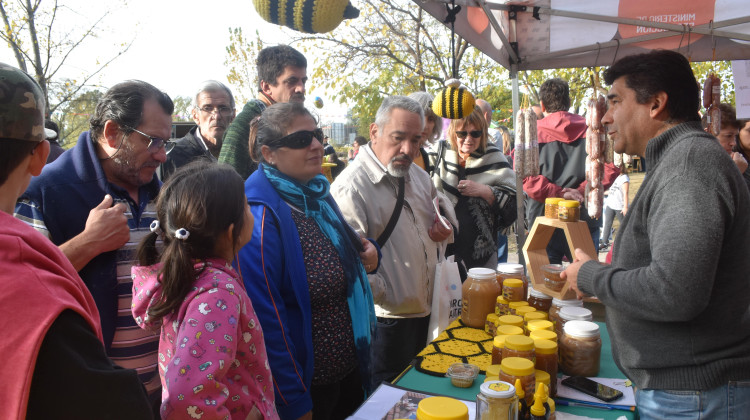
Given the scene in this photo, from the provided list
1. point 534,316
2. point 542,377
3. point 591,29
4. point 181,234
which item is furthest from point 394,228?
point 591,29

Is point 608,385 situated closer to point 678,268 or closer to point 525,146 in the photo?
point 678,268

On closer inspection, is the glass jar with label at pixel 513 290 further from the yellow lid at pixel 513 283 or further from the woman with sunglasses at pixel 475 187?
the woman with sunglasses at pixel 475 187

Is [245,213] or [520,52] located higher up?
[520,52]

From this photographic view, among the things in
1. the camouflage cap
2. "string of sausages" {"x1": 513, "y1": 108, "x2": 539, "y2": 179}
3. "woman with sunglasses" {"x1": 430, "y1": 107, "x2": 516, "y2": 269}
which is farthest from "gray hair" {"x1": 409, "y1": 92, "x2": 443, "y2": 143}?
the camouflage cap

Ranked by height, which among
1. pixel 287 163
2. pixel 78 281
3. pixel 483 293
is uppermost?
pixel 287 163

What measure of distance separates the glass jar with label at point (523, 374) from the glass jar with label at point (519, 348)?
0.43 ft

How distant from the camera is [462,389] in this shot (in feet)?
5.75

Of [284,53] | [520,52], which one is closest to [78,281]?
[284,53]

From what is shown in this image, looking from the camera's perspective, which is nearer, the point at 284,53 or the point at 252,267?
the point at 252,267

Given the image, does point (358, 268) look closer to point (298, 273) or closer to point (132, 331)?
point (298, 273)

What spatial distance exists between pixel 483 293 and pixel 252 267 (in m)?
1.18

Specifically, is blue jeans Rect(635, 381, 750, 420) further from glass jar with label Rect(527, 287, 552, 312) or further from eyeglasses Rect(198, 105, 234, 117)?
eyeglasses Rect(198, 105, 234, 117)

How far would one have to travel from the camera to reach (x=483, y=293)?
2354 mm

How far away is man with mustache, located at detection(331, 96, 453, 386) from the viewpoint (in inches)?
102
